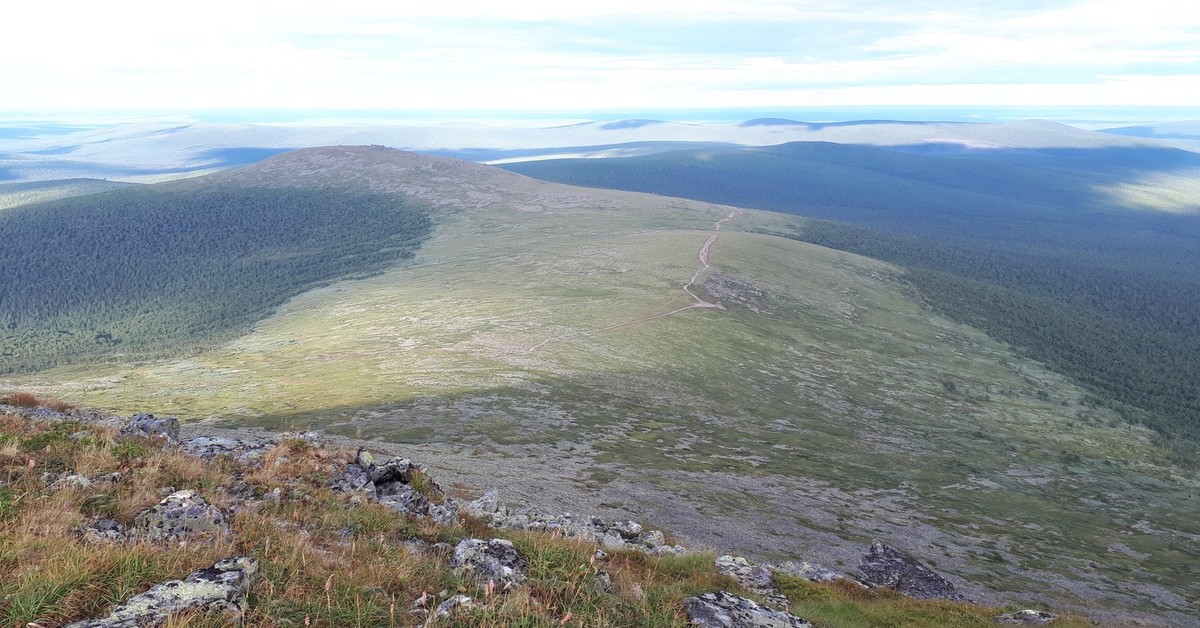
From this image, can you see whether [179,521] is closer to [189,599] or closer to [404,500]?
[189,599]

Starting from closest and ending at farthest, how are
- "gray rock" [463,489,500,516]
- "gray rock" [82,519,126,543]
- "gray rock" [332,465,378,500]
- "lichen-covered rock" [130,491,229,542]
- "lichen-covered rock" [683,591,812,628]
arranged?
"gray rock" [82,519,126,543]
"lichen-covered rock" [130,491,229,542]
"lichen-covered rock" [683,591,812,628]
"gray rock" [332,465,378,500]
"gray rock" [463,489,500,516]

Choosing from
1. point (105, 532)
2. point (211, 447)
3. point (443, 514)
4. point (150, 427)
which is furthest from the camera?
point (150, 427)

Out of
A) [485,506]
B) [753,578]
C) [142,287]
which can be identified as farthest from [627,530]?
[142,287]

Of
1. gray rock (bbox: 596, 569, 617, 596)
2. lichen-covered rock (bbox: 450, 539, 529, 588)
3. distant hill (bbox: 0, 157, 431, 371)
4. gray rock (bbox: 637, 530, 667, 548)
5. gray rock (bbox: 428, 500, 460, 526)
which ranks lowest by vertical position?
distant hill (bbox: 0, 157, 431, 371)

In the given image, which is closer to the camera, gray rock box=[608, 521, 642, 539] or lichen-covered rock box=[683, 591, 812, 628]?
lichen-covered rock box=[683, 591, 812, 628]

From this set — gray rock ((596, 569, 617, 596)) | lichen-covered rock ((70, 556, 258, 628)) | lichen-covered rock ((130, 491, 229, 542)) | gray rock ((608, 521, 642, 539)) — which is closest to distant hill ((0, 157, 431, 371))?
gray rock ((608, 521, 642, 539))

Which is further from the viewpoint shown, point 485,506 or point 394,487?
point 485,506

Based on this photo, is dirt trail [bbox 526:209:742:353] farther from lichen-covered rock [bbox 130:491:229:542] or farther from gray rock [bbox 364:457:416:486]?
lichen-covered rock [bbox 130:491:229:542]
